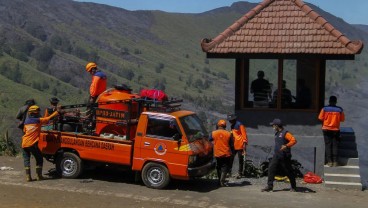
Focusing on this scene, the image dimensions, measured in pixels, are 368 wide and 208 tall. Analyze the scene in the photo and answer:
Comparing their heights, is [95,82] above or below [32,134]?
above

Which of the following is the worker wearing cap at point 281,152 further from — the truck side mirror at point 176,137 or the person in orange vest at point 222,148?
the truck side mirror at point 176,137

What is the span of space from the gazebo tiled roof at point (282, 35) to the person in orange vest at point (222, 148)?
116 inches

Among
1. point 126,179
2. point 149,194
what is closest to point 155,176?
point 149,194

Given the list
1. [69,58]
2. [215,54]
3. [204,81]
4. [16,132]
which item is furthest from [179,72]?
[215,54]

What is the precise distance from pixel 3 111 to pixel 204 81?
92422 mm

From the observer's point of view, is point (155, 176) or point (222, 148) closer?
point (155, 176)

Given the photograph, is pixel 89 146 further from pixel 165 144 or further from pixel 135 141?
pixel 165 144

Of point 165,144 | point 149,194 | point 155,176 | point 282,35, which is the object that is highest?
point 282,35

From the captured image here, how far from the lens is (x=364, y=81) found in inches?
7574

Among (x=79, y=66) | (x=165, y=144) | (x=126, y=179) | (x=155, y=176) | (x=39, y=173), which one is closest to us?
(x=165, y=144)

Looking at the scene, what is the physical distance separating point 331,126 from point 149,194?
5783mm

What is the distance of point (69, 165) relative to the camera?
14266 mm

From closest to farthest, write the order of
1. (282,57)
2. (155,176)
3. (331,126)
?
(155,176), (331,126), (282,57)

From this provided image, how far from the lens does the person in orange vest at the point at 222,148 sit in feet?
45.4
